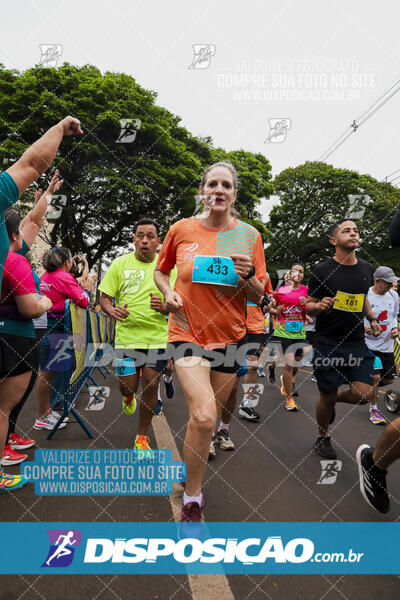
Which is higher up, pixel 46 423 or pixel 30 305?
pixel 30 305

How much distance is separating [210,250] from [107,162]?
1624 centimetres

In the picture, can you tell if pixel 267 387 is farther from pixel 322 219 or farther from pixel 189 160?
pixel 322 219

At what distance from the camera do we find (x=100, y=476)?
3191mm

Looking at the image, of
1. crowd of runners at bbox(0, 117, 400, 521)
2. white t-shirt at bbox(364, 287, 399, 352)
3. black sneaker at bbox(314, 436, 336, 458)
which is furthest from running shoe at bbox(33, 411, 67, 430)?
white t-shirt at bbox(364, 287, 399, 352)

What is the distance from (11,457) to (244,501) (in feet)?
6.65

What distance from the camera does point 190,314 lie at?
2.62 meters

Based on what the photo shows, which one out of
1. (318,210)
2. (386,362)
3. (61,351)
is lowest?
(61,351)

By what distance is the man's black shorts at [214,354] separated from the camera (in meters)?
2.57

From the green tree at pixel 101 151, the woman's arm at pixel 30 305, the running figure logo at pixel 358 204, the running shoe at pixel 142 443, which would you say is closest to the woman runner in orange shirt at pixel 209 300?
the woman's arm at pixel 30 305

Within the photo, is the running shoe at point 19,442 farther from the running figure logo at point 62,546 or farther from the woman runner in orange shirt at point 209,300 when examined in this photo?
the woman runner in orange shirt at point 209,300

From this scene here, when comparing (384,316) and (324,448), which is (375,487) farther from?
(384,316)

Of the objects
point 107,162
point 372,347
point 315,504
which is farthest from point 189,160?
point 315,504

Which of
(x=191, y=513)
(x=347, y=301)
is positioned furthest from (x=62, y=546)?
(x=347, y=301)

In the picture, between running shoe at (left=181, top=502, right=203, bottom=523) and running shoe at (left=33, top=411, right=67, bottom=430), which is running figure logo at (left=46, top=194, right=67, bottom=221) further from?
running shoe at (left=181, top=502, right=203, bottom=523)
